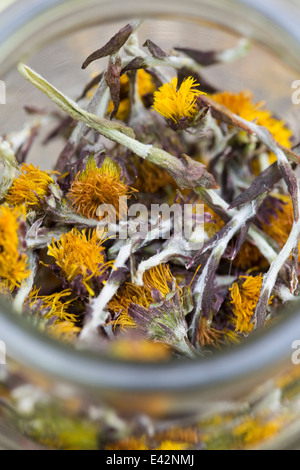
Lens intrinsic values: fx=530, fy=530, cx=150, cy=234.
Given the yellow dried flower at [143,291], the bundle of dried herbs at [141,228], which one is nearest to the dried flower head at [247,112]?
the bundle of dried herbs at [141,228]

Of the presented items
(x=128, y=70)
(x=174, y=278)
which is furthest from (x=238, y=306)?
(x=128, y=70)

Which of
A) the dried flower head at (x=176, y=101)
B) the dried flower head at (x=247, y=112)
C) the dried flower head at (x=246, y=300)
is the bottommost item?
the dried flower head at (x=246, y=300)

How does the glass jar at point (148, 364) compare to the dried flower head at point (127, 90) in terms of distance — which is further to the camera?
the dried flower head at point (127, 90)

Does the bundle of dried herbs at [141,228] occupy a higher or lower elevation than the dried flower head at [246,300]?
higher

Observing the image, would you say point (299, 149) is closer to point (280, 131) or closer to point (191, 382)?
point (280, 131)

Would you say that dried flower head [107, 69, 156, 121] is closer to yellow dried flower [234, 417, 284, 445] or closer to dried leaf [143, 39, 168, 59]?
dried leaf [143, 39, 168, 59]

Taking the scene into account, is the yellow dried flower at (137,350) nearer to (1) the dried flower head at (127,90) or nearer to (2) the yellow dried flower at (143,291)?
(2) the yellow dried flower at (143,291)

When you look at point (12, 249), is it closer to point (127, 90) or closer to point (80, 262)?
point (80, 262)
